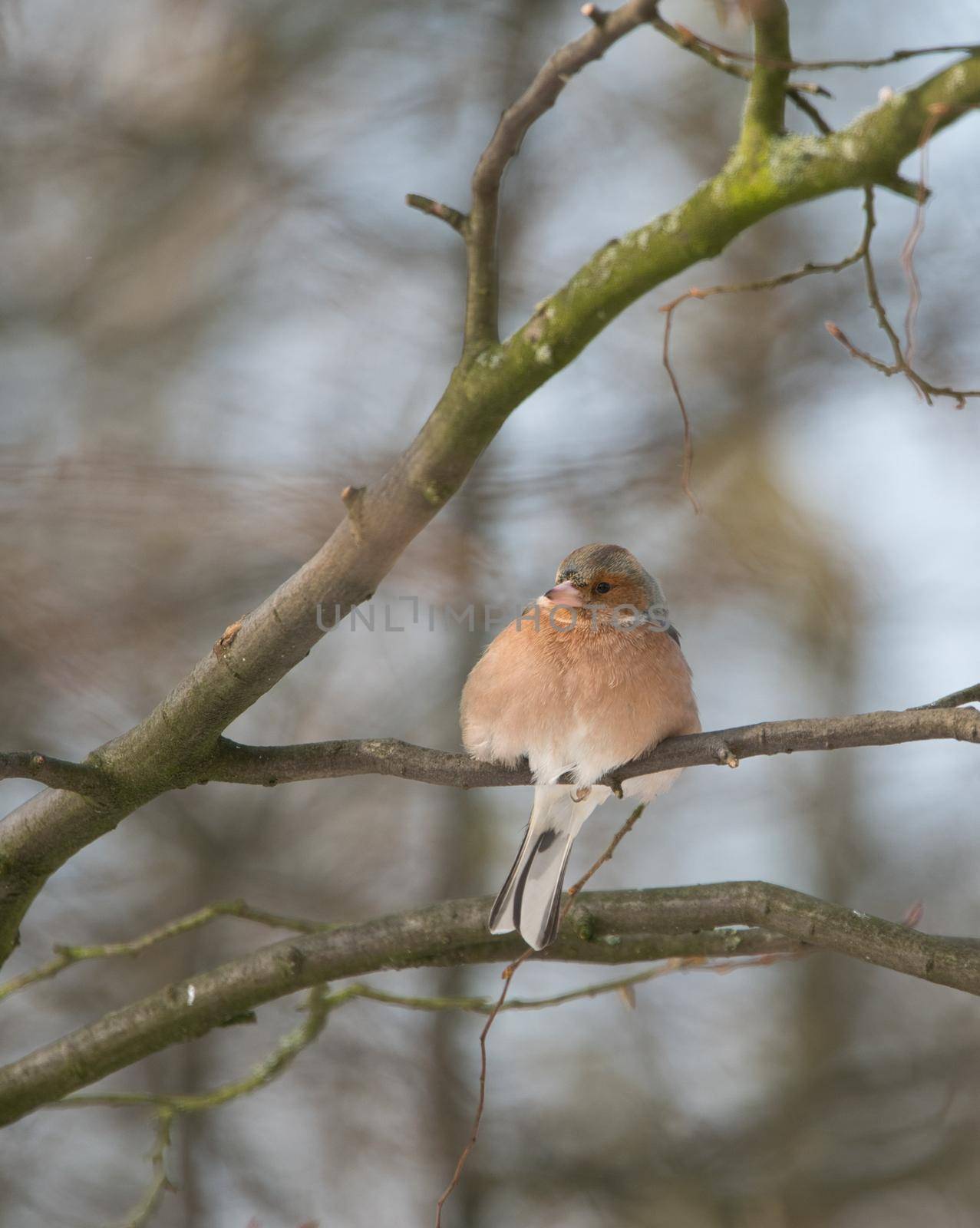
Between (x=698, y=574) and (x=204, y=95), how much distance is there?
4.16 m

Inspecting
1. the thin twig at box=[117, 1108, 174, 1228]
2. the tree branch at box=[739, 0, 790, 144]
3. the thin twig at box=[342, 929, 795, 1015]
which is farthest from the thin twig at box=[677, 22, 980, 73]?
the thin twig at box=[117, 1108, 174, 1228]

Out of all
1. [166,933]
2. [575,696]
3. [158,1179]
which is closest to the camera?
[166,933]

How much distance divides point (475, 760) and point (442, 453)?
3.61 ft

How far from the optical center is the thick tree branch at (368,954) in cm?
311

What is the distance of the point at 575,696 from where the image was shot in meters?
3.63

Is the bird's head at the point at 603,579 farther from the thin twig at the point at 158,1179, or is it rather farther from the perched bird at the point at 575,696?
the thin twig at the point at 158,1179

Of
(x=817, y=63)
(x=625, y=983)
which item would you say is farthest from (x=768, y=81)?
(x=625, y=983)

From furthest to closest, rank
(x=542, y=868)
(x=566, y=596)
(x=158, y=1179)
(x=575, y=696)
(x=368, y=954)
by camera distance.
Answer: (x=542, y=868)
(x=566, y=596)
(x=575, y=696)
(x=158, y=1179)
(x=368, y=954)

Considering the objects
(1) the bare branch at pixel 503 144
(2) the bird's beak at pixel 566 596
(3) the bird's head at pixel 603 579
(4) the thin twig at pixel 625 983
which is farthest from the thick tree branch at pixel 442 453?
(3) the bird's head at pixel 603 579

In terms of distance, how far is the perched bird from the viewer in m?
3.52

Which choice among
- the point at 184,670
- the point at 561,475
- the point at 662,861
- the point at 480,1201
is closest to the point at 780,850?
the point at 662,861

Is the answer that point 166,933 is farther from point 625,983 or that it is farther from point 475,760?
point 625,983

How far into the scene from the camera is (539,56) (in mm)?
7039

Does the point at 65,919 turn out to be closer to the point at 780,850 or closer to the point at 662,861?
the point at 662,861
